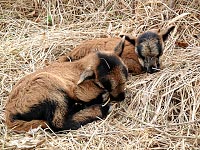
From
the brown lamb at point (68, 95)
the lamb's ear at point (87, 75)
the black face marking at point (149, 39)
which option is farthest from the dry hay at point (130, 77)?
the lamb's ear at point (87, 75)

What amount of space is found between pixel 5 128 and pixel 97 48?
1.87m

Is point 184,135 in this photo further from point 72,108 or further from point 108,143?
point 72,108

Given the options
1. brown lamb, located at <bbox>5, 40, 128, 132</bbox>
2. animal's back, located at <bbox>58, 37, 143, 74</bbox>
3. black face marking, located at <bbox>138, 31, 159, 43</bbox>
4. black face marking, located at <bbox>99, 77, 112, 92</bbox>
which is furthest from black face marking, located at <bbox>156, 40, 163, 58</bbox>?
black face marking, located at <bbox>99, 77, 112, 92</bbox>

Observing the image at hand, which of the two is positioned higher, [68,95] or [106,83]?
[106,83]

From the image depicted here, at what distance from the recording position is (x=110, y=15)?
29.5 feet

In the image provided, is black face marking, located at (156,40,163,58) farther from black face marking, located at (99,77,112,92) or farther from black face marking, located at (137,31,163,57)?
black face marking, located at (99,77,112,92)

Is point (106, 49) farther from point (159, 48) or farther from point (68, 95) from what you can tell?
point (68, 95)

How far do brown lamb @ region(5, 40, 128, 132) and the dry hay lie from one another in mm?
132

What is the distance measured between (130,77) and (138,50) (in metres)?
0.45

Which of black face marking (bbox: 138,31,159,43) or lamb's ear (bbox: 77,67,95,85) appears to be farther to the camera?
black face marking (bbox: 138,31,159,43)

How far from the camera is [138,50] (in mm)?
7113

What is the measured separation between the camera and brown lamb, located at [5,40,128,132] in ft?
19.1

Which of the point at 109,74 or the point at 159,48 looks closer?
the point at 109,74

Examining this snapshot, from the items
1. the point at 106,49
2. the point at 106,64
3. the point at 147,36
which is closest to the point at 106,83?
the point at 106,64
